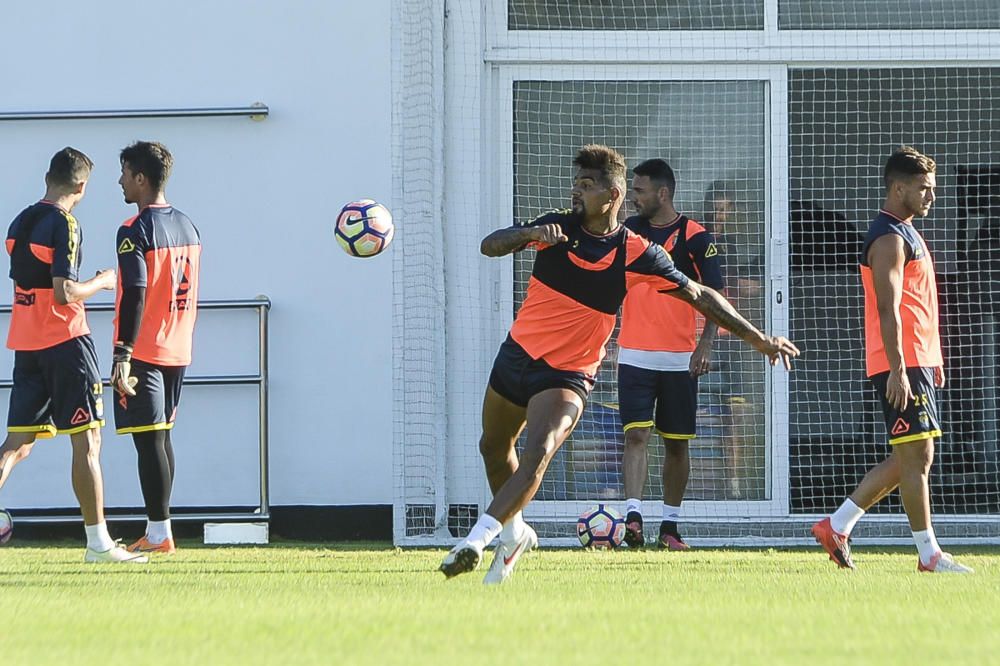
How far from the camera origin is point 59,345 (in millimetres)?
7305

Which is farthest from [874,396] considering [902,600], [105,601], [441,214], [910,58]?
[105,601]

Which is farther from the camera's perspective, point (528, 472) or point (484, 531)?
point (528, 472)

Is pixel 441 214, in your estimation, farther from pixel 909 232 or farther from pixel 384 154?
pixel 909 232

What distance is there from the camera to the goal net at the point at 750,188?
31.0 ft

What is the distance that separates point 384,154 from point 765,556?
140 inches

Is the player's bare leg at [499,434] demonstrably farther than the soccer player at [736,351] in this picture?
No

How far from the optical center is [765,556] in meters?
7.90

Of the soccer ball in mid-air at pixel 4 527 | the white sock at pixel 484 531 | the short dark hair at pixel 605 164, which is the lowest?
the soccer ball in mid-air at pixel 4 527

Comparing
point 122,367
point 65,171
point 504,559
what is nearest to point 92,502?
point 122,367

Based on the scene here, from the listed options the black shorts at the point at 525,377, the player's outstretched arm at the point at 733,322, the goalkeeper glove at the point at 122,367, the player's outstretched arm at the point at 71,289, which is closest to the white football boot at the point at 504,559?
the black shorts at the point at 525,377

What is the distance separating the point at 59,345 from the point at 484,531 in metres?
2.92

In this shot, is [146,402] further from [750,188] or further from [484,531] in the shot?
[750,188]

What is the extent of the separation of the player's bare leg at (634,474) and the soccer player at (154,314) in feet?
8.27

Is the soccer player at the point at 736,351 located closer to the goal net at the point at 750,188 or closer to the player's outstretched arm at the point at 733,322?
the goal net at the point at 750,188
